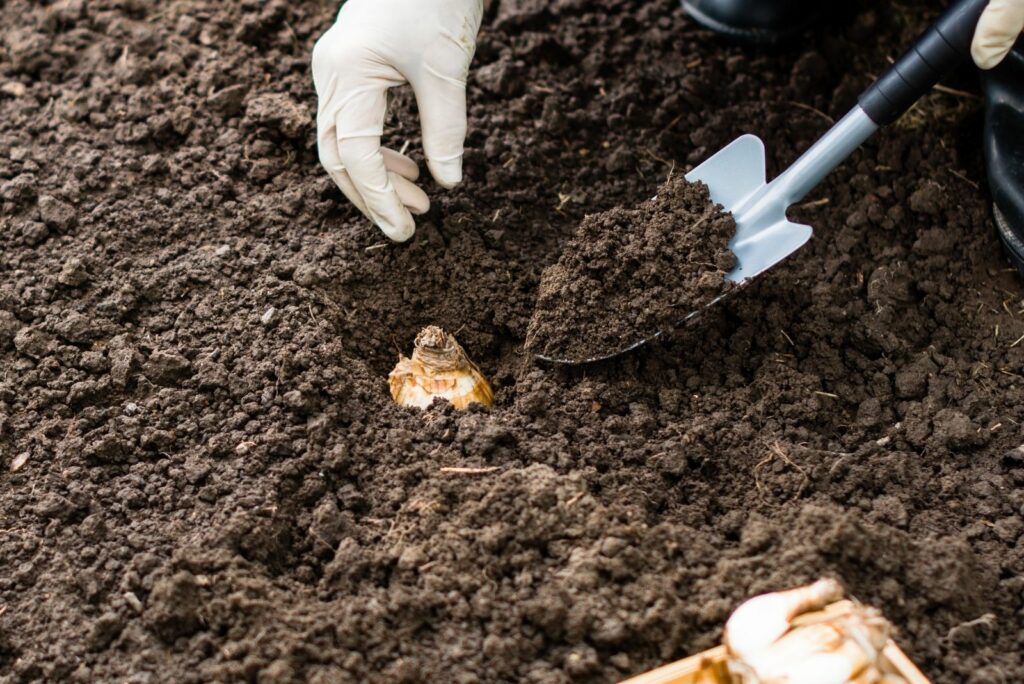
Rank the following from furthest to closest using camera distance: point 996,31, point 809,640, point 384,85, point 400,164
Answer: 1. point 400,164
2. point 384,85
3. point 996,31
4. point 809,640

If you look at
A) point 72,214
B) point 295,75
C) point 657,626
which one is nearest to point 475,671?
point 657,626

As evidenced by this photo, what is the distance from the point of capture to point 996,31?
188cm

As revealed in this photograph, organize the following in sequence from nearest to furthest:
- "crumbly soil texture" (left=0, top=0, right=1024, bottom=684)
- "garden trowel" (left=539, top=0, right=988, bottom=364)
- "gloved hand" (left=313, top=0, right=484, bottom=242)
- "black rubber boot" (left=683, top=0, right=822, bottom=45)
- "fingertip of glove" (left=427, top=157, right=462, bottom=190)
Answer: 1. "crumbly soil texture" (left=0, top=0, right=1024, bottom=684)
2. "garden trowel" (left=539, top=0, right=988, bottom=364)
3. "gloved hand" (left=313, top=0, right=484, bottom=242)
4. "fingertip of glove" (left=427, top=157, right=462, bottom=190)
5. "black rubber boot" (left=683, top=0, right=822, bottom=45)

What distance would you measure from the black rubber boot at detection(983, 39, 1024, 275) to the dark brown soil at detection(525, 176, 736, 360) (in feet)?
2.29

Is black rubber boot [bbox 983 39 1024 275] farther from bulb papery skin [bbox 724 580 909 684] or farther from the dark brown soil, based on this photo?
bulb papery skin [bbox 724 580 909 684]

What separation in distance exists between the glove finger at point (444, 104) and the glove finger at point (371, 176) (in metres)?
0.12

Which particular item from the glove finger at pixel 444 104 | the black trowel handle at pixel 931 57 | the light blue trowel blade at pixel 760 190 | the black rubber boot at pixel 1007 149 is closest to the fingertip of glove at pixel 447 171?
the glove finger at pixel 444 104

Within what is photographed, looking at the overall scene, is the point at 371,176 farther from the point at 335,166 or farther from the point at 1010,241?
the point at 1010,241

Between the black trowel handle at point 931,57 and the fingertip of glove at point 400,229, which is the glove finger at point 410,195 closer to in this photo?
the fingertip of glove at point 400,229

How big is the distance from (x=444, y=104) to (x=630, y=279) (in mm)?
591

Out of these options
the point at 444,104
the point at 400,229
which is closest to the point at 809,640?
the point at 400,229

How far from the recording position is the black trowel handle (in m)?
1.91

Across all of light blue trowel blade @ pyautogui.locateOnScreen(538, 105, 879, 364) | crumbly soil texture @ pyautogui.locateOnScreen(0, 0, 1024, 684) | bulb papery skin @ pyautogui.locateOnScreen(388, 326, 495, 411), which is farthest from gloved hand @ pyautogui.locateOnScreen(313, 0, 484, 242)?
light blue trowel blade @ pyautogui.locateOnScreen(538, 105, 879, 364)

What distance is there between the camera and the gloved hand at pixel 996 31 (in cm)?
183
